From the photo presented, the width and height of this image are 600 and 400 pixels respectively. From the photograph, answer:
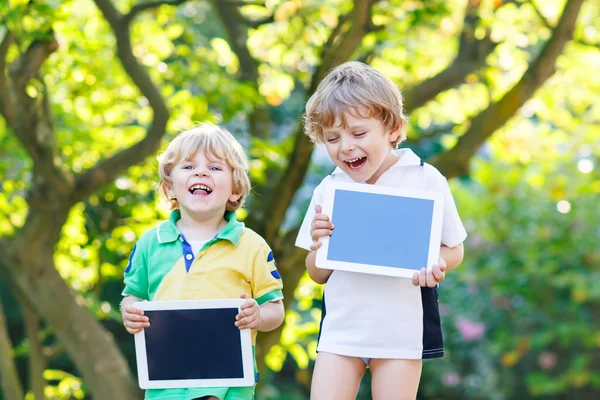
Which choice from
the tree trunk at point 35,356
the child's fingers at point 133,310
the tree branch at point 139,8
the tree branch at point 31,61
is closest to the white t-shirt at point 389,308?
the child's fingers at point 133,310

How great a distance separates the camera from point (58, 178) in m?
5.60

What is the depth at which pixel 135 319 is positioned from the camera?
9.51ft

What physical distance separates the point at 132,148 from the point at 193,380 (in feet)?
10.1

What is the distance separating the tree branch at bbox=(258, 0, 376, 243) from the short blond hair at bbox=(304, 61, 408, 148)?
2.37m

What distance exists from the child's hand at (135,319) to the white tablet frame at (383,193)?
552 millimetres

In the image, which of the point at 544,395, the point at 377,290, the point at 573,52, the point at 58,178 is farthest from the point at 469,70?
the point at 544,395

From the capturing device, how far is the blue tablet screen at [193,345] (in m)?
2.90

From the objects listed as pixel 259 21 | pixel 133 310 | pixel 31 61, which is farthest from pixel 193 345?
pixel 259 21

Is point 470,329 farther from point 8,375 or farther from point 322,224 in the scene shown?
point 322,224

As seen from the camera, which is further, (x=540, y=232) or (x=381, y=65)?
(x=540, y=232)

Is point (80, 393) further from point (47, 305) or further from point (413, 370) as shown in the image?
point (413, 370)

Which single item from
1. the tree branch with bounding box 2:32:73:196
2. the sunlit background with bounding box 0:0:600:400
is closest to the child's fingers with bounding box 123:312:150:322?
the sunlit background with bounding box 0:0:600:400

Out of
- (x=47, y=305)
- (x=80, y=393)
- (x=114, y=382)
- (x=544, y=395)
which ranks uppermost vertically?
(x=47, y=305)

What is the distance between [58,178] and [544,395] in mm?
8498
